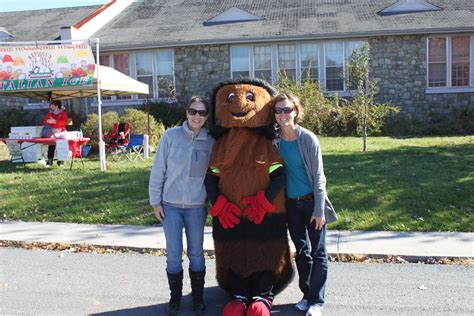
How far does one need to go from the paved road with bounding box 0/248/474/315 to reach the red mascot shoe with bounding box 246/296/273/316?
298 mm

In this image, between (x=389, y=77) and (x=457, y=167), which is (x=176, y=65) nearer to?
(x=389, y=77)

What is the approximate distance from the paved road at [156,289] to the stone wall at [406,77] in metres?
14.7

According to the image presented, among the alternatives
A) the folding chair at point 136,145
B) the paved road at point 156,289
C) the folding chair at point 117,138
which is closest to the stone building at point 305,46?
the folding chair at point 117,138

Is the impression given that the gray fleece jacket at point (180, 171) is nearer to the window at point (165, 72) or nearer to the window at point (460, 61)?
the window at point (165, 72)

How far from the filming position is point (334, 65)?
19953mm

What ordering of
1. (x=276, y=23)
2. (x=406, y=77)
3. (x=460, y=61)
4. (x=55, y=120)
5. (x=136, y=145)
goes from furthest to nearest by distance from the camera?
(x=276, y=23) < (x=460, y=61) < (x=406, y=77) < (x=136, y=145) < (x=55, y=120)

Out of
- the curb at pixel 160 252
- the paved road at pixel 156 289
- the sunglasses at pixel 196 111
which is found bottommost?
the paved road at pixel 156 289

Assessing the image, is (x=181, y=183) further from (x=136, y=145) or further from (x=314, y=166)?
(x=136, y=145)

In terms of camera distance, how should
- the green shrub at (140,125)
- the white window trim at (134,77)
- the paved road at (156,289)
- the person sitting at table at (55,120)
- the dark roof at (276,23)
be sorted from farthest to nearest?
1. the white window trim at (134,77)
2. the dark roof at (276,23)
3. the green shrub at (140,125)
4. the person sitting at table at (55,120)
5. the paved road at (156,289)

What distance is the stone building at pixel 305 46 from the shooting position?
760 inches

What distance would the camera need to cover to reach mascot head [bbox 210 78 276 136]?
423 centimetres

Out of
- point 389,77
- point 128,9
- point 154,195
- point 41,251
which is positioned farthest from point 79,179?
point 128,9

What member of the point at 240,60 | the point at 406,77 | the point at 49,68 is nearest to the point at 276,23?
the point at 240,60

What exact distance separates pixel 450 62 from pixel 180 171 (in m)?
17.6
